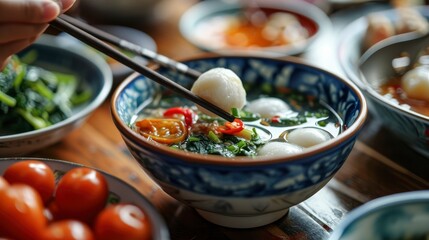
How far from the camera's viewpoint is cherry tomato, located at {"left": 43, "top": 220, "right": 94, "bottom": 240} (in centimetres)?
99

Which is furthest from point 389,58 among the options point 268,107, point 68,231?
point 68,231

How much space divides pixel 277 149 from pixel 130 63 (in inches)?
16.6

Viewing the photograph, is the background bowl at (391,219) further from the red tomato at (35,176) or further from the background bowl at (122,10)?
the background bowl at (122,10)

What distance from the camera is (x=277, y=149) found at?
Answer: 126cm

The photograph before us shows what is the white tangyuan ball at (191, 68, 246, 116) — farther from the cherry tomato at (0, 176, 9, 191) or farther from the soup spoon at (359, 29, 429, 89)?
the soup spoon at (359, 29, 429, 89)

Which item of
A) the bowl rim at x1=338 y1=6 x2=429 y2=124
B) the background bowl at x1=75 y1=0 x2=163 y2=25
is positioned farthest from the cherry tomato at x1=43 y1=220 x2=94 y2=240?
the background bowl at x1=75 y1=0 x2=163 y2=25

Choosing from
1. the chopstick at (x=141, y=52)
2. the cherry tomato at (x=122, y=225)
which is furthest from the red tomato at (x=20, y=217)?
the chopstick at (x=141, y=52)

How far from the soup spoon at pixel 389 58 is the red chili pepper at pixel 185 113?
0.71 m

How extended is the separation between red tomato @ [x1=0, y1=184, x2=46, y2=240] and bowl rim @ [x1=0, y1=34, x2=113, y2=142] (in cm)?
45

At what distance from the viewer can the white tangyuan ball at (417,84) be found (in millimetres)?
1672

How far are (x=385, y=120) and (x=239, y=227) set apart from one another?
582 mm

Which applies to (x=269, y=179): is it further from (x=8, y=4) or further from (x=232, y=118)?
(x=8, y=4)

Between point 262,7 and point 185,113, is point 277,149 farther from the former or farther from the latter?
point 262,7

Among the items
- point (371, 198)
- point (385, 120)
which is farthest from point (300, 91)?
point (371, 198)
